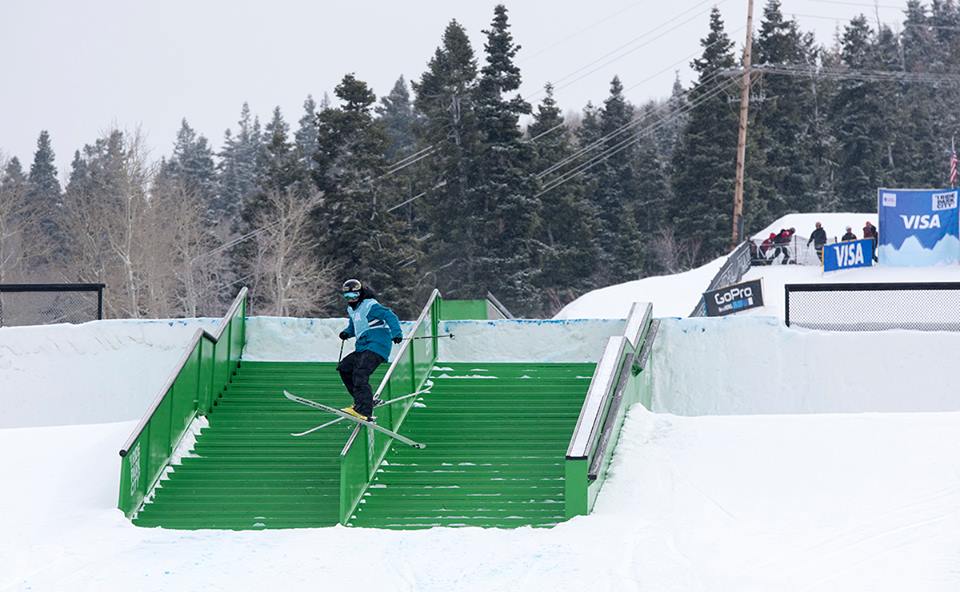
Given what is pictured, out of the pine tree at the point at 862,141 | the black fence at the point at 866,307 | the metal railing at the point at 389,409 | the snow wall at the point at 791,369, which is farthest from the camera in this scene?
the pine tree at the point at 862,141

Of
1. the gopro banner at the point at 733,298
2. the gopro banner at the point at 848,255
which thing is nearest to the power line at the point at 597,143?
the gopro banner at the point at 848,255

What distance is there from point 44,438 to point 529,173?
45643mm

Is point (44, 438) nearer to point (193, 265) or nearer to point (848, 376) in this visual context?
point (848, 376)

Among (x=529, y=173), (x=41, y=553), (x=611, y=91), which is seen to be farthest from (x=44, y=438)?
(x=611, y=91)

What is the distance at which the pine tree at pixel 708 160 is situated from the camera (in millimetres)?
68500

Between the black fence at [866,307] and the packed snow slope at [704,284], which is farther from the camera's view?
the packed snow slope at [704,284]

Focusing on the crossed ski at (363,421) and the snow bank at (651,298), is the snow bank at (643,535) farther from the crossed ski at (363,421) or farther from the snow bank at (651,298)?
the snow bank at (651,298)

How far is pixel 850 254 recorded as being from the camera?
38.1 metres

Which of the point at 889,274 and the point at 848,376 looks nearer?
the point at 848,376

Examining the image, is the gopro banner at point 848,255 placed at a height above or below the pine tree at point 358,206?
below

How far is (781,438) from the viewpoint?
48.5 feet

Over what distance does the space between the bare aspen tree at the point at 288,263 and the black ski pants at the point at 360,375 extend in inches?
1349

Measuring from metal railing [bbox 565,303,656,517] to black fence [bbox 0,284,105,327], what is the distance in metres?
8.17

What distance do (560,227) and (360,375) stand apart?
54.6 metres
